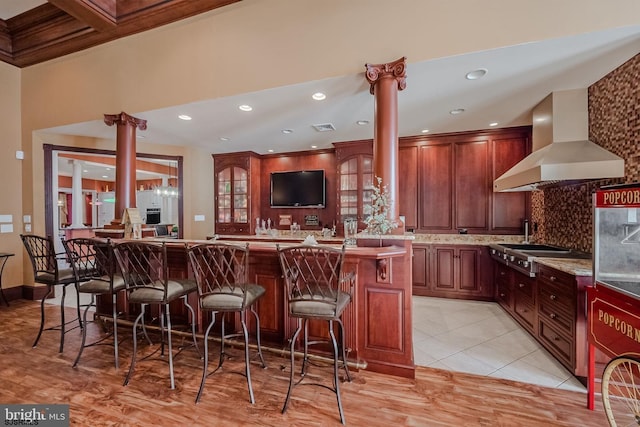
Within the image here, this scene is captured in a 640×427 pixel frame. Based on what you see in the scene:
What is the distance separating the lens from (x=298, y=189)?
5785 millimetres

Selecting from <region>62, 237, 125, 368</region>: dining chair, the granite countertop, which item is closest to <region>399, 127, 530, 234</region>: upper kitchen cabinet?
the granite countertop

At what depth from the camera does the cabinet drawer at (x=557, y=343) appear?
2317 millimetres

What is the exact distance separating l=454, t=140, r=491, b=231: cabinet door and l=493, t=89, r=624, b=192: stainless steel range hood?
2.95ft

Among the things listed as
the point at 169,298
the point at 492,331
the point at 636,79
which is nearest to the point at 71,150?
the point at 169,298

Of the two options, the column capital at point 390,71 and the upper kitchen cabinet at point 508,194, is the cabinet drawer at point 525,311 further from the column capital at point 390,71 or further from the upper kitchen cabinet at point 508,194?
the column capital at point 390,71

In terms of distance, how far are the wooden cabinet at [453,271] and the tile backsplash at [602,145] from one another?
0.94 metres

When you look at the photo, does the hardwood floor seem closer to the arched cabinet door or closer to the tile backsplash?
the tile backsplash

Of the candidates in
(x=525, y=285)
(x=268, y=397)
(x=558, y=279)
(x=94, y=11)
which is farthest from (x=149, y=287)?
(x=525, y=285)

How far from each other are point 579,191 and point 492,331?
6.23ft

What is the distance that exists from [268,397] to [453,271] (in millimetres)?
3505

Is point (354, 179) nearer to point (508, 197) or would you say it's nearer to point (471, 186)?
point (471, 186)

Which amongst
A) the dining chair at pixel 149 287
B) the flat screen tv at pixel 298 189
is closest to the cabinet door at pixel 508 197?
the flat screen tv at pixel 298 189

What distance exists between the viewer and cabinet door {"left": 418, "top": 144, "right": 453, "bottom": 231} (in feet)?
15.3

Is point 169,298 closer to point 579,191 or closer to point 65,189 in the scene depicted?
point 579,191
